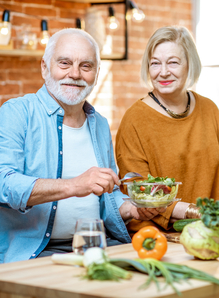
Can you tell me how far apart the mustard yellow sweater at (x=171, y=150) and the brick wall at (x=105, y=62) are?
1.05 metres

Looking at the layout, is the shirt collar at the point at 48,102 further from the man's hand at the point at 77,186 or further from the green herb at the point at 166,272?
the green herb at the point at 166,272

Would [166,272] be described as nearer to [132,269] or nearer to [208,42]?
[132,269]

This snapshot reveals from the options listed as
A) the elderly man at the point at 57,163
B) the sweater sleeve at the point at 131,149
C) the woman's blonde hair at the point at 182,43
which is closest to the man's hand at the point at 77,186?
the elderly man at the point at 57,163

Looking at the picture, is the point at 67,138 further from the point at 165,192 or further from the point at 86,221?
the point at 86,221

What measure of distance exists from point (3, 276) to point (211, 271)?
0.59 m

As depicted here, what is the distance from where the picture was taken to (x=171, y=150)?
223cm

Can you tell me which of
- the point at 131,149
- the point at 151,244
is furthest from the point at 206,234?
the point at 131,149

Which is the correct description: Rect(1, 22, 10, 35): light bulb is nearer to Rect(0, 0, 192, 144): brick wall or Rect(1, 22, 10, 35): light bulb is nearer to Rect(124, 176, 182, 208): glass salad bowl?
Rect(0, 0, 192, 144): brick wall

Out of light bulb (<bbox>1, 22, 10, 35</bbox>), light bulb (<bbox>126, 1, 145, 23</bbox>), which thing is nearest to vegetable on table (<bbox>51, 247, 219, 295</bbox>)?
light bulb (<bbox>1, 22, 10, 35</bbox>)

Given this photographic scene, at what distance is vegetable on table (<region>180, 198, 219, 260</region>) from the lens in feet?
4.35

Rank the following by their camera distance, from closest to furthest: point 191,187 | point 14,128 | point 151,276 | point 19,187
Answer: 1. point 151,276
2. point 19,187
3. point 14,128
4. point 191,187

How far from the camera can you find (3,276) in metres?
1.20

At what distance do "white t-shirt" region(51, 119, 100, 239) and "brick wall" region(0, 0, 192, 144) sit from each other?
3.76 ft

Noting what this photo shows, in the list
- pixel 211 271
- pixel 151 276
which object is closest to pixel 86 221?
pixel 151 276
